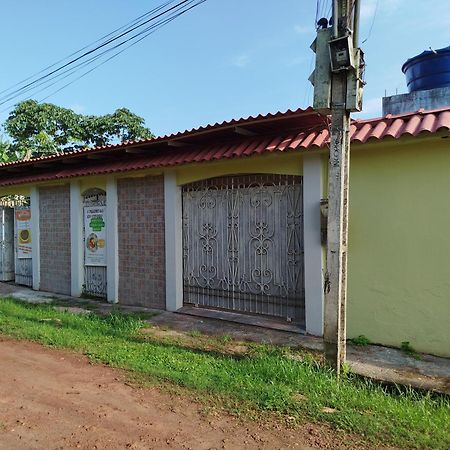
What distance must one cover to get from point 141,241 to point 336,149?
185 inches

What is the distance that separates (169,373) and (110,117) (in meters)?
21.5

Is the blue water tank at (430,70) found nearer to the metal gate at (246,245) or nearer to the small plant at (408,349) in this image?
the metal gate at (246,245)

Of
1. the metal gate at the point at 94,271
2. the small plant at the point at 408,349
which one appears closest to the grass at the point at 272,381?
the small plant at the point at 408,349

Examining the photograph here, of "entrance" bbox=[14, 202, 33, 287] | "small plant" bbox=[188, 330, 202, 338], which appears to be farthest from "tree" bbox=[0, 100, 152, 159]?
"small plant" bbox=[188, 330, 202, 338]

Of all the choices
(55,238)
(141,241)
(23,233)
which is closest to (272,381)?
(141,241)

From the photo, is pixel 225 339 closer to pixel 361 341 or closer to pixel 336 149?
pixel 361 341

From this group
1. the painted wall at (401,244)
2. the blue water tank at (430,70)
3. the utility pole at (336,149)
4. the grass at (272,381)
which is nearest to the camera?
the grass at (272,381)

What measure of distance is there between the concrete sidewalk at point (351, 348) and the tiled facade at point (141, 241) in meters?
0.32

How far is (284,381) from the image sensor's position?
3.96m

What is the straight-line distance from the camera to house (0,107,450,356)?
195 inches

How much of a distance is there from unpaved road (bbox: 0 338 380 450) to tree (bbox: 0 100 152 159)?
17.0 m

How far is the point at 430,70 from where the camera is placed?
9578 millimetres

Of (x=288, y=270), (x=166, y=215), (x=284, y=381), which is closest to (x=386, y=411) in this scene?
(x=284, y=381)

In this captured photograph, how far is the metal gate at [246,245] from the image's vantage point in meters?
6.09
